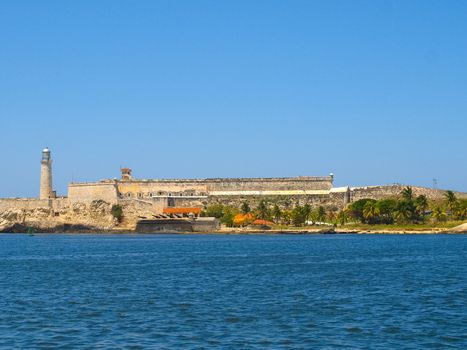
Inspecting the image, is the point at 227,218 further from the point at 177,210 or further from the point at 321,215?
the point at 321,215

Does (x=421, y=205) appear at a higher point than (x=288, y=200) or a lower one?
lower

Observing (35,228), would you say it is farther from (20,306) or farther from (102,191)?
(20,306)

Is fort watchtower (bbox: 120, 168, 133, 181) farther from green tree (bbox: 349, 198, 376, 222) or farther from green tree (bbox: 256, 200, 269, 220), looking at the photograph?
green tree (bbox: 349, 198, 376, 222)

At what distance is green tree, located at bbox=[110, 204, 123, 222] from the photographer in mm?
111375

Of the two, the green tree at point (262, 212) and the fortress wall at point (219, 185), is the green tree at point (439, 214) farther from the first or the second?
the green tree at point (262, 212)

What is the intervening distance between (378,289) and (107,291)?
10124 millimetres

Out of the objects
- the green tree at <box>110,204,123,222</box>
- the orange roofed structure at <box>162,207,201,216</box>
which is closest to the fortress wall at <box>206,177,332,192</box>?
the orange roofed structure at <box>162,207,201,216</box>

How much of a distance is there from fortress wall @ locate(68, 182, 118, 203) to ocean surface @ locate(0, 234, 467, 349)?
228ft

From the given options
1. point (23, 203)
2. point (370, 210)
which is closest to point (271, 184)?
point (370, 210)

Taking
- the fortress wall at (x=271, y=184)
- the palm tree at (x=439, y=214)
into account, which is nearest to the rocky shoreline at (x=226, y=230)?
the palm tree at (x=439, y=214)

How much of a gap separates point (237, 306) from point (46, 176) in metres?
96.3

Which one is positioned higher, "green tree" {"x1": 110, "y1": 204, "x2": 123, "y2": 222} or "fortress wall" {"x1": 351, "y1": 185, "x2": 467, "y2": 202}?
"fortress wall" {"x1": 351, "y1": 185, "x2": 467, "y2": 202}

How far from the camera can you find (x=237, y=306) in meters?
25.0

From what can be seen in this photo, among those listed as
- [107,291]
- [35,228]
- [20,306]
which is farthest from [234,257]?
[35,228]
